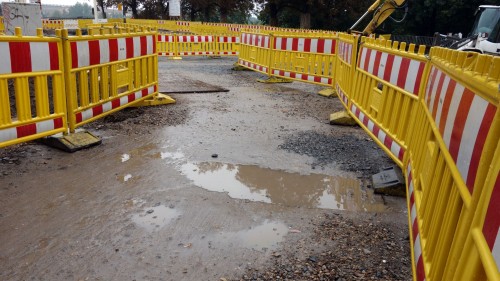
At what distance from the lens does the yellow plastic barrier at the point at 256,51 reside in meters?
12.2

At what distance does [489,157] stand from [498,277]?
40 cm

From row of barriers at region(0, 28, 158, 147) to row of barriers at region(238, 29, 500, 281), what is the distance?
13.0 feet

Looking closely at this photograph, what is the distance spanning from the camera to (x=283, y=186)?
14.9 feet

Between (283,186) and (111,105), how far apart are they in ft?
11.3

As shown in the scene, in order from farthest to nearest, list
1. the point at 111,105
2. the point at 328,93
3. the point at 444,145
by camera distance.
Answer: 1. the point at 328,93
2. the point at 111,105
3. the point at 444,145

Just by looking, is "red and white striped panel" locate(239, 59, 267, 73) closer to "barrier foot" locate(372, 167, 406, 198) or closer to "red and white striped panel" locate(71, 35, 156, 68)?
"red and white striped panel" locate(71, 35, 156, 68)

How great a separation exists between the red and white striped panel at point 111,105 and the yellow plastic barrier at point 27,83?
0.36m

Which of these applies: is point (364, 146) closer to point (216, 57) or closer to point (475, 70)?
point (475, 70)

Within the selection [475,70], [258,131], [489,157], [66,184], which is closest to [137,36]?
[258,131]

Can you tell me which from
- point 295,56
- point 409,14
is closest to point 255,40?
point 295,56

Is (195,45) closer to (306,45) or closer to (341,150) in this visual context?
(306,45)

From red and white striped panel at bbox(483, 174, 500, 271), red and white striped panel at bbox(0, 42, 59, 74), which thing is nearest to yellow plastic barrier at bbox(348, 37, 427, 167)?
red and white striped panel at bbox(483, 174, 500, 271)

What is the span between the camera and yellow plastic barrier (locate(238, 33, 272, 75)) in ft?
40.0

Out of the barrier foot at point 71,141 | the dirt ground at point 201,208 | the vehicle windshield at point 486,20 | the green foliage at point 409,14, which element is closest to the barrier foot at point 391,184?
the dirt ground at point 201,208
